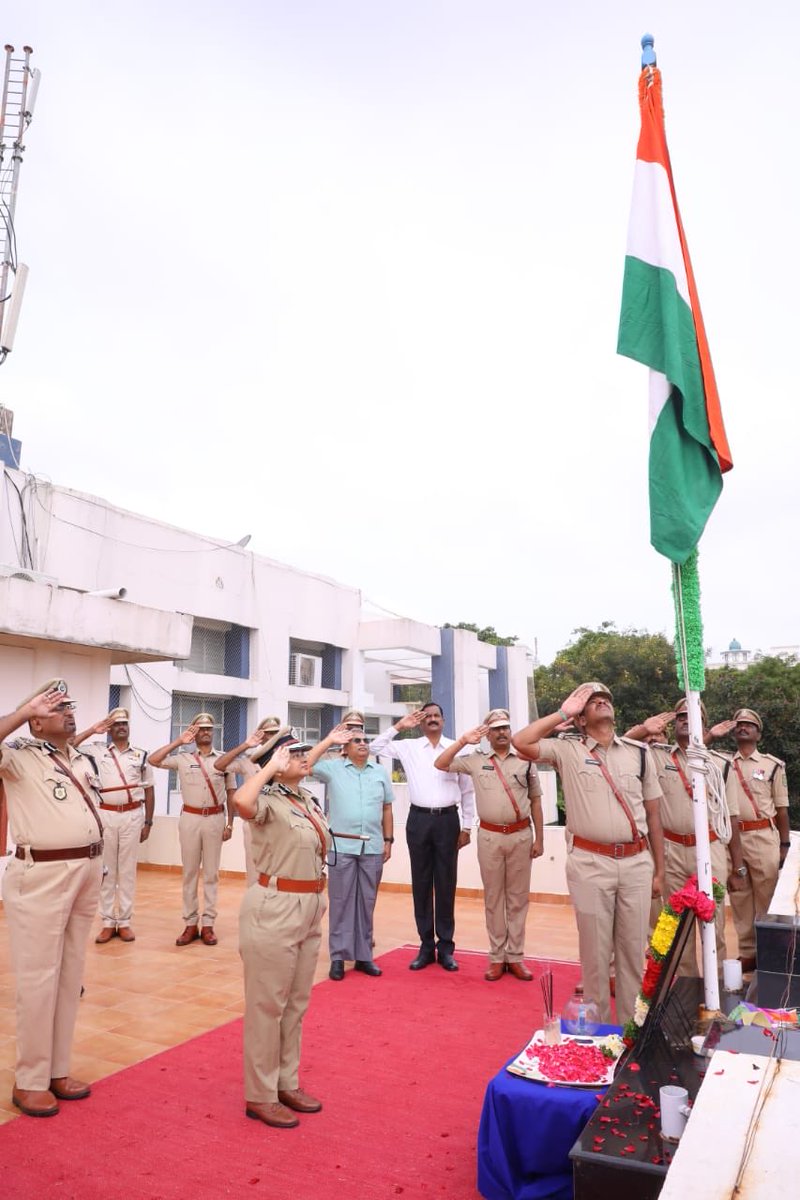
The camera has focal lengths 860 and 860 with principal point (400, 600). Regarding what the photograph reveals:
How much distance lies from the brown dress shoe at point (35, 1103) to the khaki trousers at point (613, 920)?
224 centimetres

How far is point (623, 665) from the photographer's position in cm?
2255

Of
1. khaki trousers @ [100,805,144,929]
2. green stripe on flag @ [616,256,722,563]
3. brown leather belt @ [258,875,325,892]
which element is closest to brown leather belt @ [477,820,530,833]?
brown leather belt @ [258,875,325,892]

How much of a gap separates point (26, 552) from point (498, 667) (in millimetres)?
14076

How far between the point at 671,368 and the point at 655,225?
646 mm

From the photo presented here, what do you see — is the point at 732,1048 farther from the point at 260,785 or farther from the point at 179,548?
the point at 179,548

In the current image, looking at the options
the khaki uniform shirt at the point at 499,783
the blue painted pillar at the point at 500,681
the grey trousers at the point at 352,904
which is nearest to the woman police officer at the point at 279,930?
the grey trousers at the point at 352,904

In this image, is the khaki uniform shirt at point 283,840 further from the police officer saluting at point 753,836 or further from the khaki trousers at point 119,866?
the khaki trousers at point 119,866

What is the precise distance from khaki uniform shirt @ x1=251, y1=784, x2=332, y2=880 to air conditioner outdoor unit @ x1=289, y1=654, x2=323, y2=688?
51.0 feet

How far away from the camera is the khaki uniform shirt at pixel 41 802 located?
3441 millimetres

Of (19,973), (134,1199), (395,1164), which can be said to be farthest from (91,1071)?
(395,1164)

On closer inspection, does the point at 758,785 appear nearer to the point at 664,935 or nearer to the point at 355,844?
the point at 355,844

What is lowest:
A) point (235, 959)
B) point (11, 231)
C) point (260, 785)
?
point (235, 959)

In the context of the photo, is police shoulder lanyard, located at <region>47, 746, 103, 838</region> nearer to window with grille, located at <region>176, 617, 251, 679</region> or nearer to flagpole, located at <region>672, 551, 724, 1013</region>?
flagpole, located at <region>672, 551, 724, 1013</region>

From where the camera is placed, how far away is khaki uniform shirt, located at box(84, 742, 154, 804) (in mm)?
6676
